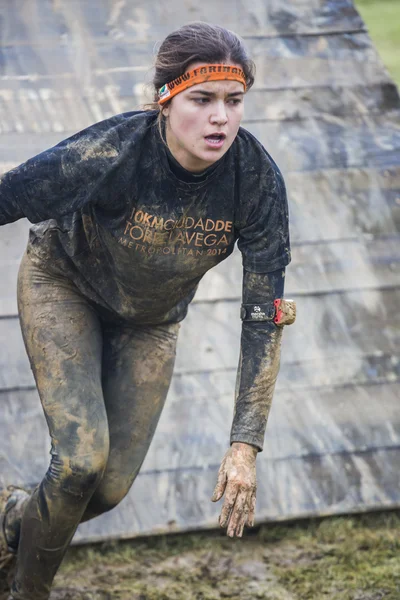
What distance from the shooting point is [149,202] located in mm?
2779

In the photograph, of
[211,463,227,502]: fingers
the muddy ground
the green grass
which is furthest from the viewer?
the green grass

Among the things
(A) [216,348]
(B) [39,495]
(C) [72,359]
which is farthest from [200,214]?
(A) [216,348]

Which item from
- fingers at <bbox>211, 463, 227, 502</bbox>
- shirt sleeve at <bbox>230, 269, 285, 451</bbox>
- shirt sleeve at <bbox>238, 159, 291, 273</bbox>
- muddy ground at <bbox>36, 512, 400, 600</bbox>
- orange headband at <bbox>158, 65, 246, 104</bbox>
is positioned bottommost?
muddy ground at <bbox>36, 512, 400, 600</bbox>

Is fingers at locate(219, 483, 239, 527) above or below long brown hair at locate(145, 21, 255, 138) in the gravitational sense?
below

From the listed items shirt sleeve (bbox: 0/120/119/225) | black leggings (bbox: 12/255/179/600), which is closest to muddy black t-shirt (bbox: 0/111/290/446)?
shirt sleeve (bbox: 0/120/119/225)

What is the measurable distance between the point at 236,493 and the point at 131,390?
676 mm

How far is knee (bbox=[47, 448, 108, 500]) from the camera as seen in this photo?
9.34ft

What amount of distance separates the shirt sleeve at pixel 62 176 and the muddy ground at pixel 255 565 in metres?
1.60

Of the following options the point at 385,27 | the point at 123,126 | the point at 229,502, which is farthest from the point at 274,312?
the point at 385,27

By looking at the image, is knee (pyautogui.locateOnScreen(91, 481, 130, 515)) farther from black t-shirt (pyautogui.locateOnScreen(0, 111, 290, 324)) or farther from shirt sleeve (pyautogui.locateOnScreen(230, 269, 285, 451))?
black t-shirt (pyautogui.locateOnScreen(0, 111, 290, 324))

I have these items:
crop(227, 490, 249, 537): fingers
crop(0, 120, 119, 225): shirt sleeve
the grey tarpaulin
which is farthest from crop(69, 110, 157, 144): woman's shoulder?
the grey tarpaulin

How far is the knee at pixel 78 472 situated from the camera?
9.34 ft

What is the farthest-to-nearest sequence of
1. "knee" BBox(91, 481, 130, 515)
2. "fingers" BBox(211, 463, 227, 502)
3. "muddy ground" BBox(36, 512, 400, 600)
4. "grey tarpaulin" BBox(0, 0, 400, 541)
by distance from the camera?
1. "grey tarpaulin" BBox(0, 0, 400, 541)
2. "muddy ground" BBox(36, 512, 400, 600)
3. "knee" BBox(91, 481, 130, 515)
4. "fingers" BBox(211, 463, 227, 502)

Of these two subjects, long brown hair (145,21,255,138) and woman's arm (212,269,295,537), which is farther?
woman's arm (212,269,295,537)
